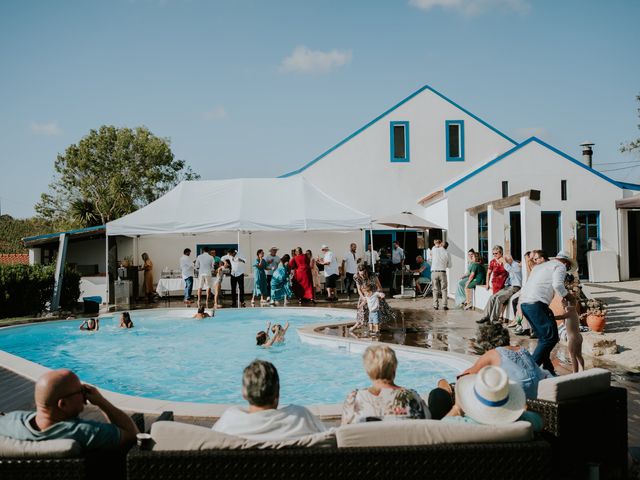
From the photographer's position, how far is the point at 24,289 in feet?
43.8

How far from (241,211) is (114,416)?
12791 millimetres

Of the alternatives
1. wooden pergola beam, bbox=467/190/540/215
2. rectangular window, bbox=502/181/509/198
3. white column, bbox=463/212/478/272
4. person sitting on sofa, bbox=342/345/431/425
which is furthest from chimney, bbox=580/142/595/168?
person sitting on sofa, bbox=342/345/431/425

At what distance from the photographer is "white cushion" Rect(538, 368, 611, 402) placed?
10.8ft

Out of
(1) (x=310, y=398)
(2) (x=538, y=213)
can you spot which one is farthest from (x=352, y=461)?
(2) (x=538, y=213)

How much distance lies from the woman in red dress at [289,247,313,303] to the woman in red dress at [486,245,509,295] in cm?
576

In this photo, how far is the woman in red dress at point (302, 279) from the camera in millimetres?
15172

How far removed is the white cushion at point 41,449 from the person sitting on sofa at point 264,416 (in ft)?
2.19

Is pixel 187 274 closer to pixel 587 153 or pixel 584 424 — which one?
pixel 584 424

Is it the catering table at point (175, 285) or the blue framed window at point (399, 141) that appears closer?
the catering table at point (175, 285)

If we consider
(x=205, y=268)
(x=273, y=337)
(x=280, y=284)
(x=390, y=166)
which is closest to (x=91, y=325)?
(x=205, y=268)

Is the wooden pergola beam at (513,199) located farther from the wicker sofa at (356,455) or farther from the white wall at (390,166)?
the wicker sofa at (356,455)

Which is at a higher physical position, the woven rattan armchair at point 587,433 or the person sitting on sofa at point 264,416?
A: the person sitting on sofa at point 264,416

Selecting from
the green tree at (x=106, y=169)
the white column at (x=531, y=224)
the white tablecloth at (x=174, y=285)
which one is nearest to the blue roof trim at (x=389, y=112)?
the white tablecloth at (x=174, y=285)

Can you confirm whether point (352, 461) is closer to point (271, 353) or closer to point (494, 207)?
point (271, 353)
